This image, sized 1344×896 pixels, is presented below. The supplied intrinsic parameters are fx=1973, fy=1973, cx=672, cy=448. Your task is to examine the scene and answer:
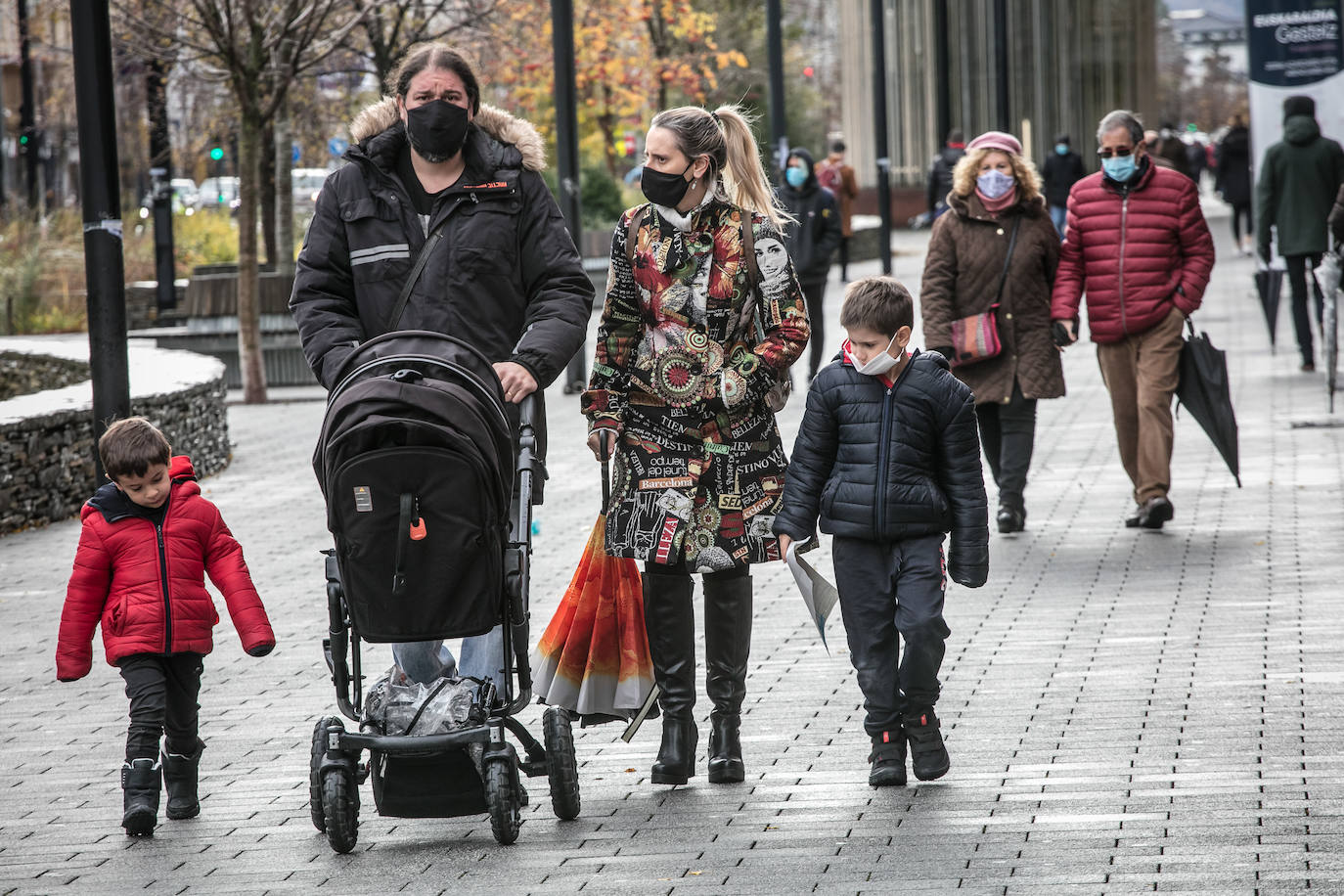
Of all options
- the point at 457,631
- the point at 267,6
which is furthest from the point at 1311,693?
the point at 267,6

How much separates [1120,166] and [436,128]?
17.1 feet

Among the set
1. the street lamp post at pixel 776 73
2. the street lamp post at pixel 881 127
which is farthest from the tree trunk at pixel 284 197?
the street lamp post at pixel 881 127

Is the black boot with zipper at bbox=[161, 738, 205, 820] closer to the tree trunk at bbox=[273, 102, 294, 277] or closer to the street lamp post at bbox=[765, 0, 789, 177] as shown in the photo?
the tree trunk at bbox=[273, 102, 294, 277]

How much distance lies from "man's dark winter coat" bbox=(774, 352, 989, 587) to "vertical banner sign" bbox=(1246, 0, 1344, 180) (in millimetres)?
14902

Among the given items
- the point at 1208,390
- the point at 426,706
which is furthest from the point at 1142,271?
the point at 426,706

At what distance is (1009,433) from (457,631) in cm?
552

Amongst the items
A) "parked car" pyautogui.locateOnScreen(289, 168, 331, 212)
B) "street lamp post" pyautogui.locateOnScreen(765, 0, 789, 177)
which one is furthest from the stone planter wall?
"parked car" pyautogui.locateOnScreen(289, 168, 331, 212)

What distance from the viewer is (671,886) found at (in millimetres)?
4793

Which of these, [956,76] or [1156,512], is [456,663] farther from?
[956,76]

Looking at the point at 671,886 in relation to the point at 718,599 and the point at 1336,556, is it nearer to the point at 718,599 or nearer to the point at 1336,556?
the point at 718,599

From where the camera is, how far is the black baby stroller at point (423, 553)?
484 cm

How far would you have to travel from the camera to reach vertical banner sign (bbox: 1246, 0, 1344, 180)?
19.5m

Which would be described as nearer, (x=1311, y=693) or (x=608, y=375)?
(x=608, y=375)

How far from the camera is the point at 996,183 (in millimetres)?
9711
